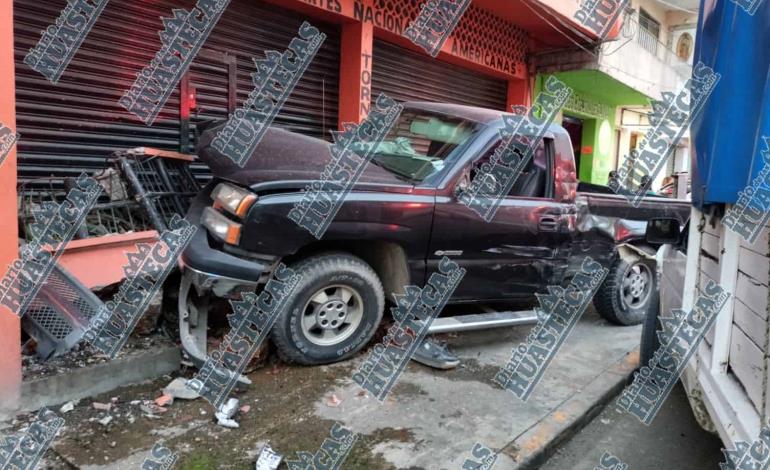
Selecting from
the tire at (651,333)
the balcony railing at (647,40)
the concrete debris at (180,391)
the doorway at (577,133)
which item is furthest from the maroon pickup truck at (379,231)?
the balcony railing at (647,40)

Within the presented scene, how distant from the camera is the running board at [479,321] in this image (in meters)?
3.99

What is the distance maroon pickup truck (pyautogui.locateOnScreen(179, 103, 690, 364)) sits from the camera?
3.51m

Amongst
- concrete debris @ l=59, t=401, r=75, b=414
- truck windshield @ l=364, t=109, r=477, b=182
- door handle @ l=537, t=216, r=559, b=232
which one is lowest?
concrete debris @ l=59, t=401, r=75, b=414

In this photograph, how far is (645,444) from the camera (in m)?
3.32

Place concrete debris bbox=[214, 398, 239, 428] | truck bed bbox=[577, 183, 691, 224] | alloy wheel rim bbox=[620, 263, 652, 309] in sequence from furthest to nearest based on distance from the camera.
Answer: alloy wheel rim bbox=[620, 263, 652, 309], truck bed bbox=[577, 183, 691, 224], concrete debris bbox=[214, 398, 239, 428]

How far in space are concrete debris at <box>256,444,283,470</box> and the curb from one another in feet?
3.94

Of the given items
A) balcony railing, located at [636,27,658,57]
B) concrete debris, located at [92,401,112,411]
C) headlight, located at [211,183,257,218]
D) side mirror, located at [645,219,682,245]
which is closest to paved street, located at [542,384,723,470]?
side mirror, located at [645,219,682,245]

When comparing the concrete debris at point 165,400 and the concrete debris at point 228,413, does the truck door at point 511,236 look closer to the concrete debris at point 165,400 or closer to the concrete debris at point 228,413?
the concrete debris at point 228,413

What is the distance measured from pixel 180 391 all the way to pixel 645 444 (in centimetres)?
286

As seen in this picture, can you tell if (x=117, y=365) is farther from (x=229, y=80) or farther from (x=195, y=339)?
(x=229, y=80)

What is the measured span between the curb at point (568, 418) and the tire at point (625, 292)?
37.9 inches

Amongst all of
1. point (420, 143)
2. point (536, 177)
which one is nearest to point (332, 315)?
point (420, 143)

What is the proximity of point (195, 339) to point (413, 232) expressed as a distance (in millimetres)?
1651

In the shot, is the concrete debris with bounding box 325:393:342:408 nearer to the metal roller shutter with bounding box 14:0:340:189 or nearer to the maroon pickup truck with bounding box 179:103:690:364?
the maroon pickup truck with bounding box 179:103:690:364
